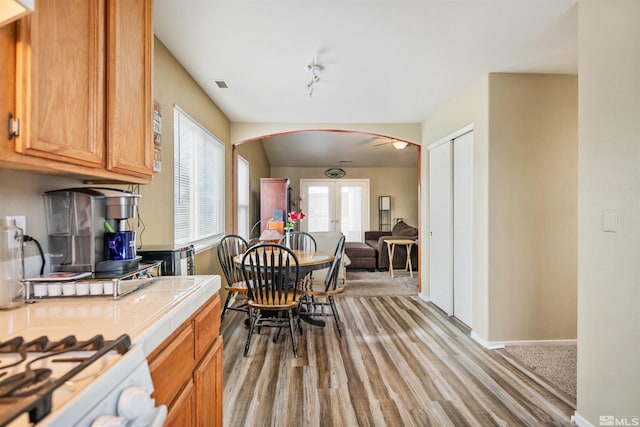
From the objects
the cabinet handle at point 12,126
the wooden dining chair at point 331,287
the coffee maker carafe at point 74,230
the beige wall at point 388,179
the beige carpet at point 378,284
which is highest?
the beige wall at point 388,179

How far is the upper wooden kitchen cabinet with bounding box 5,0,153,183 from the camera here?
0.95 metres

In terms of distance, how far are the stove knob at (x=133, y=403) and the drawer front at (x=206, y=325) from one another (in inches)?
22.3

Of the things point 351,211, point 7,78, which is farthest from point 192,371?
point 351,211

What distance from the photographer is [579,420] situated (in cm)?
182

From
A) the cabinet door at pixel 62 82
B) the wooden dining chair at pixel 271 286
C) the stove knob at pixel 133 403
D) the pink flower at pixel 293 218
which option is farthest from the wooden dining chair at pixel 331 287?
the stove knob at pixel 133 403

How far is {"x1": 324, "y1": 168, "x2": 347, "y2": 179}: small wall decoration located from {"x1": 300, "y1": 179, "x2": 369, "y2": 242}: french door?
0.48ft

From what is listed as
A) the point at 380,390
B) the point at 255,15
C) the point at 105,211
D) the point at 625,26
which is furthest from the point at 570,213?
the point at 105,211

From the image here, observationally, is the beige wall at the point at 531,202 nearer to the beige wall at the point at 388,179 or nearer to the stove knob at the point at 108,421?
the stove knob at the point at 108,421

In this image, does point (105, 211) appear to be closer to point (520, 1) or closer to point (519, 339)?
point (520, 1)

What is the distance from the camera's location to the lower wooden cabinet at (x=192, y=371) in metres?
1.00

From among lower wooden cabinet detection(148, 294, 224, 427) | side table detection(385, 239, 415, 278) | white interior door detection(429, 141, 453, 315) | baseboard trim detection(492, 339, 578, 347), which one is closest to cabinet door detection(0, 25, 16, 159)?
lower wooden cabinet detection(148, 294, 224, 427)

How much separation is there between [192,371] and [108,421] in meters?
0.65

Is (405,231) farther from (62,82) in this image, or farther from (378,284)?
(62,82)

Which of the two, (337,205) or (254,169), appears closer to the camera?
(254,169)
